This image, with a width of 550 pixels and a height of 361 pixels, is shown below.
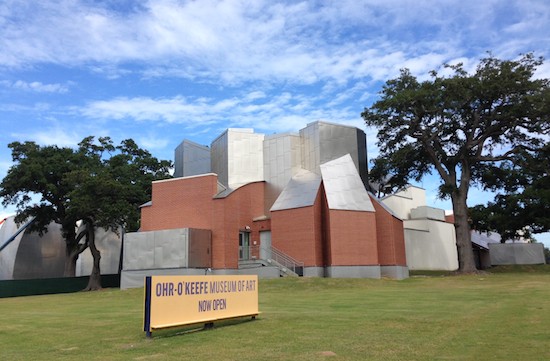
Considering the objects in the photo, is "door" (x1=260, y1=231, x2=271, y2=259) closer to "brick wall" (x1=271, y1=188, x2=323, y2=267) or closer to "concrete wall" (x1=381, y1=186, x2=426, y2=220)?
"brick wall" (x1=271, y1=188, x2=323, y2=267)

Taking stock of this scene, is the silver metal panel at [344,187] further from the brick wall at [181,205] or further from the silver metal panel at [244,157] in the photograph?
the brick wall at [181,205]

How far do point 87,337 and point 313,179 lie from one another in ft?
94.5

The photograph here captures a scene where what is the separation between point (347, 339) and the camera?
9.70 m

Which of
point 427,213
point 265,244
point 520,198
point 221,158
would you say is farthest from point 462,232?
point 221,158

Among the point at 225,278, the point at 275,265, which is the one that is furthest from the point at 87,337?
the point at 275,265

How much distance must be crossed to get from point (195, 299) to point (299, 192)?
87.3 feet

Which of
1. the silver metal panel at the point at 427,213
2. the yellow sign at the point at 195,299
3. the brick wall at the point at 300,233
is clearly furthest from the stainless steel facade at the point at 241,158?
the yellow sign at the point at 195,299

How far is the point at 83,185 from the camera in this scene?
39.1 metres

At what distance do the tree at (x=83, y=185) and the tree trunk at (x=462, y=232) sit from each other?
2717cm

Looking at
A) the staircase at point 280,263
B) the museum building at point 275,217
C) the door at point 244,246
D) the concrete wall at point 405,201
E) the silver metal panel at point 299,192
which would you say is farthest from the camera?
the concrete wall at point 405,201

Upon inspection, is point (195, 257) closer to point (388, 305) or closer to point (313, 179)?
point (313, 179)

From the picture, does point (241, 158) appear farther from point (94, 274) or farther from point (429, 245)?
point (429, 245)

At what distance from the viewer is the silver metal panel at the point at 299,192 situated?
35.8 metres

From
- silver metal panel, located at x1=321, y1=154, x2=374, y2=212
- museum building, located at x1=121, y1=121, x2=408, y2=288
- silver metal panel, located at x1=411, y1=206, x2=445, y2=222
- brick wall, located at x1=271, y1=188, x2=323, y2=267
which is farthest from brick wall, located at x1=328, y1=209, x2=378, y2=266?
silver metal panel, located at x1=411, y1=206, x2=445, y2=222
